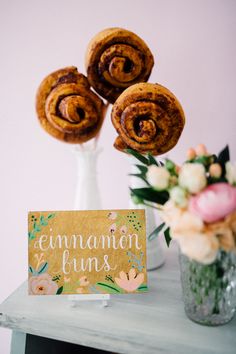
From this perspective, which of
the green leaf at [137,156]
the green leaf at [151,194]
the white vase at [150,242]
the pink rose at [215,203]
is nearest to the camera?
the pink rose at [215,203]

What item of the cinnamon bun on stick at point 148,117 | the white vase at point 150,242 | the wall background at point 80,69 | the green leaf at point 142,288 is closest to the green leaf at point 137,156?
the cinnamon bun on stick at point 148,117

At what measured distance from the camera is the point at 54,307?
2.37 ft

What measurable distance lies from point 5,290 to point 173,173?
1.00m

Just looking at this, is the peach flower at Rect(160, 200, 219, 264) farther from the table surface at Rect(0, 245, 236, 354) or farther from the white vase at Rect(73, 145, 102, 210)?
the white vase at Rect(73, 145, 102, 210)

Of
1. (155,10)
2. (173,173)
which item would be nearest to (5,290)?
(173,173)

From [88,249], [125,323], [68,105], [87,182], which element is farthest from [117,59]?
[125,323]

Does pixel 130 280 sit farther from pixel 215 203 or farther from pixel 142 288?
pixel 215 203

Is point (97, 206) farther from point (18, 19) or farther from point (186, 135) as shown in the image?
point (18, 19)

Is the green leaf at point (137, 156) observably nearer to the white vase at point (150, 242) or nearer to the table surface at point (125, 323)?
the white vase at point (150, 242)

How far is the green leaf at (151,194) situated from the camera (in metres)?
0.63

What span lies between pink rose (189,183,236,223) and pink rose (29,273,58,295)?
361 mm

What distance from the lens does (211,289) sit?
0.61 metres

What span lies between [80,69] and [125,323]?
0.83 meters

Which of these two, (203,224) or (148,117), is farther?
(148,117)
